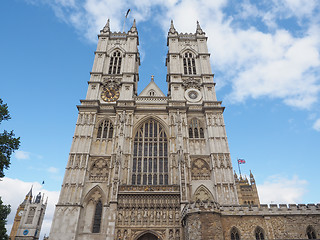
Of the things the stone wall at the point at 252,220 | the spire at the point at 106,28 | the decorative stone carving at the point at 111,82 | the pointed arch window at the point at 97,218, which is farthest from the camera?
the spire at the point at 106,28

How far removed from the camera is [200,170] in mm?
24531

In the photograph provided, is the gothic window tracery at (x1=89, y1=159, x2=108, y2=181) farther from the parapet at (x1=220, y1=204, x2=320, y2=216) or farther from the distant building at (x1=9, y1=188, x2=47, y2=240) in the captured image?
the distant building at (x1=9, y1=188, x2=47, y2=240)

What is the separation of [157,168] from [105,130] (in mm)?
7646

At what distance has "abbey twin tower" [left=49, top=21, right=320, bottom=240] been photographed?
55.2 ft

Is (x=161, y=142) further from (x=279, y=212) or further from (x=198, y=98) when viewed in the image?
(x=279, y=212)

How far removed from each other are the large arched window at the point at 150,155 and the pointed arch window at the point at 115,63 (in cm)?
938

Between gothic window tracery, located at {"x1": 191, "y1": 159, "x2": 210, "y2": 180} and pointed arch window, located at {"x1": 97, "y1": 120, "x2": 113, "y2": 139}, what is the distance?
9.87 m

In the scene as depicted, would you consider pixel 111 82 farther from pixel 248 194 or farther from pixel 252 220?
pixel 248 194

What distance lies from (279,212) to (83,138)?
768 inches

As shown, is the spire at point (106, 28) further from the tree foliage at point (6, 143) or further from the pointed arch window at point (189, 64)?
the tree foliage at point (6, 143)

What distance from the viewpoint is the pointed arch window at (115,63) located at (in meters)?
32.1

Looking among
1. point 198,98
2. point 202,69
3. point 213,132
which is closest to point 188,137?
point 213,132

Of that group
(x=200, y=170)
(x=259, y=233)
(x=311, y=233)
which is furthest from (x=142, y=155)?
(x=311, y=233)

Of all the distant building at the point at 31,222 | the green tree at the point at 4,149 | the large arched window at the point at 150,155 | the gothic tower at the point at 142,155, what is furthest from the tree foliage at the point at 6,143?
the distant building at the point at 31,222
